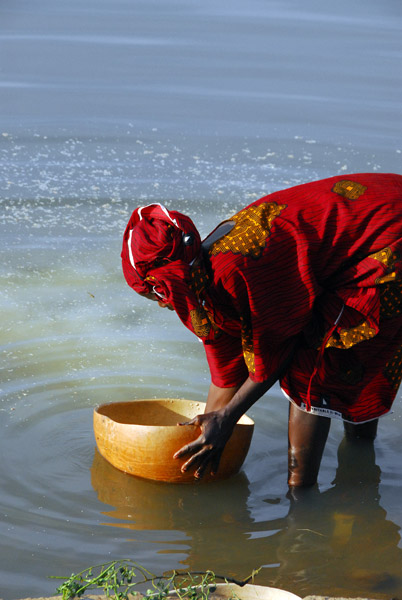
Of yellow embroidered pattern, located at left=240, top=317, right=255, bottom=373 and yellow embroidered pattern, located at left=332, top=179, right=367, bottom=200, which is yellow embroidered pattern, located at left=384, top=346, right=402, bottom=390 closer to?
yellow embroidered pattern, located at left=240, top=317, right=255, bottom=373

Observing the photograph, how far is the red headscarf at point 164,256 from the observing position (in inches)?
104

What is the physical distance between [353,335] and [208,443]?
637mm

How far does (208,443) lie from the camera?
305cm

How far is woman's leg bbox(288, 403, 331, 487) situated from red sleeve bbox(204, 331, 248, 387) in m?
0.25

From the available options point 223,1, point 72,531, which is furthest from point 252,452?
point 223,1

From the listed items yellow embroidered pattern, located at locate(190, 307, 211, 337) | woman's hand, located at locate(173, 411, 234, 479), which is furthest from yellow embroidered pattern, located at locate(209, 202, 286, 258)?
woman's hand, located at locate(173, 411, 234, 479)

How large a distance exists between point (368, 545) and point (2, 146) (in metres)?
5.20

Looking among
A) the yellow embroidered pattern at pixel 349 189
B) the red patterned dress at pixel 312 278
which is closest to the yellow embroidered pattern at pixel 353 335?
the red patterned dress at pixel 312 278

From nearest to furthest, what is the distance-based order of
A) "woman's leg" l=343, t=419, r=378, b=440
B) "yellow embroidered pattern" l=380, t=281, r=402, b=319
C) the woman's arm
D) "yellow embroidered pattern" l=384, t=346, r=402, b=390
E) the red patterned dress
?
the red patterned dress → "yellow embroidered pattern" l=380, t=281, r=402, b=319 → the woman's arm → "yellow embroidered pattern" l=384, t=346, r=402, b=390 → "woman's leg" l=343, t=419, r=378, b=440

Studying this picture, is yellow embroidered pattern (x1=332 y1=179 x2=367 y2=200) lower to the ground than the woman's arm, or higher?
higher

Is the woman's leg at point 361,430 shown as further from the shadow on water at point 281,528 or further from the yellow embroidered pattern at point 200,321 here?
the yellow embroidered pattern at point 200,321

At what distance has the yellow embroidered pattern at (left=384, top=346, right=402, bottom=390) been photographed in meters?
3.16

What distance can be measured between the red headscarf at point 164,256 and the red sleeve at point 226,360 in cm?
46

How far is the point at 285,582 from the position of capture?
9.85 feet
